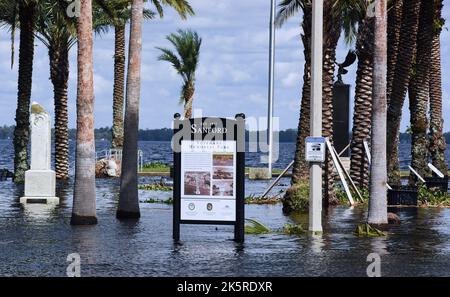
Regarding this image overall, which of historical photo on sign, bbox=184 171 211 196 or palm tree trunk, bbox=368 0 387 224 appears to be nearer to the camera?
historical photo on sign, bbox=184 171 211 196

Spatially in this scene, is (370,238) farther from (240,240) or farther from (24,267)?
(24,267)

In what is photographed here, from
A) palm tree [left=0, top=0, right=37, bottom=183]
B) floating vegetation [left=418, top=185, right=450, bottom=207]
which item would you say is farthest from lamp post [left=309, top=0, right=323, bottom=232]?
palm tree [left=0, top=0, right=37, bottom=183]

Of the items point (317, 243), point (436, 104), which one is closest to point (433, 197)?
point (436, 104)

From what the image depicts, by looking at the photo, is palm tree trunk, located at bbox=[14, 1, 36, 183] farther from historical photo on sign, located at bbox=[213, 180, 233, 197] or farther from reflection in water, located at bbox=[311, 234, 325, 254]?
historical photo on sign, located at bbox=[213, 180, 233, 197]

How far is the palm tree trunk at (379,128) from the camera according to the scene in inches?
898

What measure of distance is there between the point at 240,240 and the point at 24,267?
527 centimetres

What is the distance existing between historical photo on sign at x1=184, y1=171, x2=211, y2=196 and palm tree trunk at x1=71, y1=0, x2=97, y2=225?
4.76 metres

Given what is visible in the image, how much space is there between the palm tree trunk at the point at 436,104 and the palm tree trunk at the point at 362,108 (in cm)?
656

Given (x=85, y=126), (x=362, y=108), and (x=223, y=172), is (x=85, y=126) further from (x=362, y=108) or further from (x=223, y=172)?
(x=362, y=108)

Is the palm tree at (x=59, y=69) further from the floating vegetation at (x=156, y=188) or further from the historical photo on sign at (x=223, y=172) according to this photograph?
the historical photo on sign at (x=223, y=172)

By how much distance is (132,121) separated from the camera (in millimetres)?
26391

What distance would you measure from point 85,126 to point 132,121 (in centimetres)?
255

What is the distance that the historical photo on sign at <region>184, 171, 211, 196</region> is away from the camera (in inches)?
786
